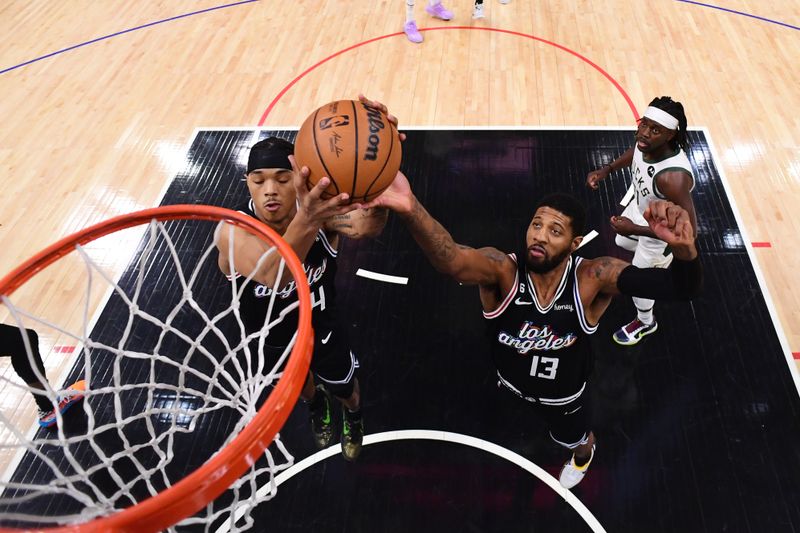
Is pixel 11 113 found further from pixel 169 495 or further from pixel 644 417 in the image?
pixel 644 417

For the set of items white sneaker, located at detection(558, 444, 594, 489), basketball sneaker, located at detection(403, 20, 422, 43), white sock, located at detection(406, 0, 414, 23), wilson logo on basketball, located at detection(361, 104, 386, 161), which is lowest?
white sneaker, located at detection(558, 444, 594, 489)

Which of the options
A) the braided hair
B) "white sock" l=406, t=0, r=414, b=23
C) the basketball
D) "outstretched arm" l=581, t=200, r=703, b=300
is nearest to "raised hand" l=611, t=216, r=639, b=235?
the braided hair

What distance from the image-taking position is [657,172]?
3.34 metres

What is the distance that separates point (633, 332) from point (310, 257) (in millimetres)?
2306

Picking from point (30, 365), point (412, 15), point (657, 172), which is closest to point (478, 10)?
point (412, 15)

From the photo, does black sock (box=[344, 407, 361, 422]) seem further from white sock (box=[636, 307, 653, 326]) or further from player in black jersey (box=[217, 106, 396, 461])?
white sock (box=[636, 307, 653, 326])

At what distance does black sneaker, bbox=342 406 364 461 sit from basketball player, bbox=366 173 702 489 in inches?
39.1

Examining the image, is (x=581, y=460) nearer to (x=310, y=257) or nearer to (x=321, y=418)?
(x=321, y=418)

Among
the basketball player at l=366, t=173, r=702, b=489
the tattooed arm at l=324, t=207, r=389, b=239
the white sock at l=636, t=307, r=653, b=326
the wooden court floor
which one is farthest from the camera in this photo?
the wooden court floor

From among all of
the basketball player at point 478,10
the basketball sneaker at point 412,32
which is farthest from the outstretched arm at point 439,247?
the basketball player at point 478,10

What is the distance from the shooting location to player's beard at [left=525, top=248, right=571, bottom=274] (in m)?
2.60

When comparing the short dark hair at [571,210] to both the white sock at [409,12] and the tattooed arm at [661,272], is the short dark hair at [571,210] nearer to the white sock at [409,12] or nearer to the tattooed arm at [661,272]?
the tattooed arm at [661,272]

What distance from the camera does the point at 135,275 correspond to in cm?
452

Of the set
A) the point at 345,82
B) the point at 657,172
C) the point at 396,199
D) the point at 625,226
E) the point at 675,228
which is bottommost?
the point at 345,82
